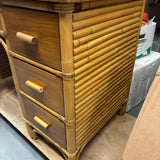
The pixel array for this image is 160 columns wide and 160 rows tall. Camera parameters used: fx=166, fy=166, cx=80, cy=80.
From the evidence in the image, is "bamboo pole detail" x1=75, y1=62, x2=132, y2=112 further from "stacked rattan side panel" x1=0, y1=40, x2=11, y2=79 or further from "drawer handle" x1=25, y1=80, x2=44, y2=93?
"stacked rattan side panel" x1=0, y1=40, x2=11, y2=79

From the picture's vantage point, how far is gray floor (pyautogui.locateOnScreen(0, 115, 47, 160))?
1.03 m

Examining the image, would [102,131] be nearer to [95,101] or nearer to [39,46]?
[95,101]

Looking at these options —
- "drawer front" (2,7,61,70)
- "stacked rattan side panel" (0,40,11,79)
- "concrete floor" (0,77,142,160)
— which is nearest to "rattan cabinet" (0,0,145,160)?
"drawer front" (2,7,61,70)

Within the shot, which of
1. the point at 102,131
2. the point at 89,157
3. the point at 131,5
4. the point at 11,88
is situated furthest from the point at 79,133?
the point at 11,88

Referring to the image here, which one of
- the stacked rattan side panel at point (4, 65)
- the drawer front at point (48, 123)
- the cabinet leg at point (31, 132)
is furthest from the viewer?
the stacked rattan side panel at point (4, 65)

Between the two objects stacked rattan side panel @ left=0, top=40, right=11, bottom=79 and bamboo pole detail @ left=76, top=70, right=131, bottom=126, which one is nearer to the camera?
bamboo pole detail @ left=76, top=70, right=131, bottom=126

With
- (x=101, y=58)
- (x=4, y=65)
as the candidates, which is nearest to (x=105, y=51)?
(x=101, y=58)

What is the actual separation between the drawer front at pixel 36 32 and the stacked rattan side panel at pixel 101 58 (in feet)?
0.21

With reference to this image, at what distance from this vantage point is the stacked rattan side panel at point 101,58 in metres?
0.57

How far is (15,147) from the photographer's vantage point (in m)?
1.09

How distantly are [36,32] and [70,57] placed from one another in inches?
5.9

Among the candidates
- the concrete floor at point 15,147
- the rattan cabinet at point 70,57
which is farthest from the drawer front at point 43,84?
the concrete floor at point 15,147

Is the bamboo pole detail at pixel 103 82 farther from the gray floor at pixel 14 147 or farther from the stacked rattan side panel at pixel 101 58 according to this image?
the gray floor at pixel 14 147

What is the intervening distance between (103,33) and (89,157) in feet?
2.24
